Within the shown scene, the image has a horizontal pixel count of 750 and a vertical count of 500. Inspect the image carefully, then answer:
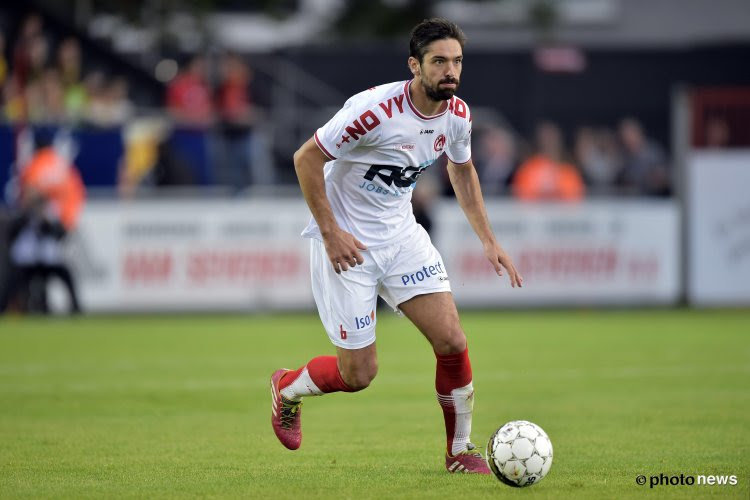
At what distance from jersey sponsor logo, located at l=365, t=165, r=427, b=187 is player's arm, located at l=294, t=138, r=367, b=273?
348 mm

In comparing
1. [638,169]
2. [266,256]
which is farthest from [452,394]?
[638,169]

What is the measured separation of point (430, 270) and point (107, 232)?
40.6 feet

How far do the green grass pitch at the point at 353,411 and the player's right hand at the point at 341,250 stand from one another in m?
1.15

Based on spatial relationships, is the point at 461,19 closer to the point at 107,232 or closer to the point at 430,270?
the point at 107,232

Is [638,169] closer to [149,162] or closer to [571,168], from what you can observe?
[571,168]

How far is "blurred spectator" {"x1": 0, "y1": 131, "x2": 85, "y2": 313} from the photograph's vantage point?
18844mm

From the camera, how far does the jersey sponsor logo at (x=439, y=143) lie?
7680mm

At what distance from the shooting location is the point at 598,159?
929 inches

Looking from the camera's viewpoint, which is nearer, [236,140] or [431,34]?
[431,34]

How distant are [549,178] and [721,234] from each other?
2724 millimetres

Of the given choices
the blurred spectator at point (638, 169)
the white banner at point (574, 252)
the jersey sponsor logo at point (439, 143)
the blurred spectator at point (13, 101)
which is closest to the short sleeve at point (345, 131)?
the jersey sponsor logo at point (439, 143)

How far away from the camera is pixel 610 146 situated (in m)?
23.9

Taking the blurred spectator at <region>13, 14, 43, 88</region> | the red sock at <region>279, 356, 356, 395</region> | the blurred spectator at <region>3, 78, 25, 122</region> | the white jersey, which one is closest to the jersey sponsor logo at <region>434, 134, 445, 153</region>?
the white jersey

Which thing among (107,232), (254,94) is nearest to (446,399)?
(107,232)
